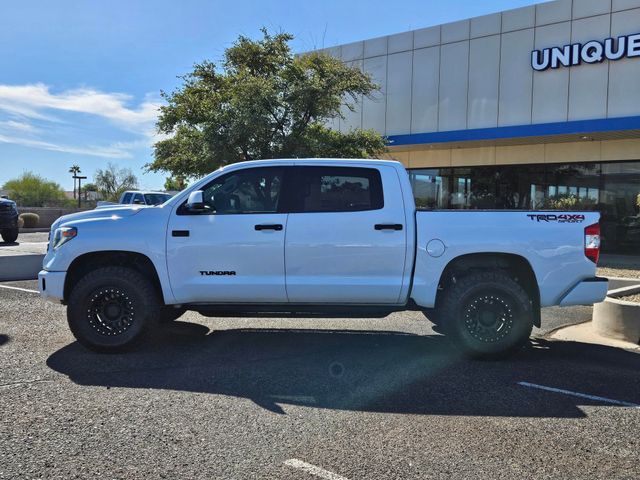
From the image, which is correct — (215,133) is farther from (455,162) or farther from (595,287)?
(595,287)

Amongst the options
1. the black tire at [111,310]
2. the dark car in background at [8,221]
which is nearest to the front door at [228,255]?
the black tire at [111,310]

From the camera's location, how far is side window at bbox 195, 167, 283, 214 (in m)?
6.05

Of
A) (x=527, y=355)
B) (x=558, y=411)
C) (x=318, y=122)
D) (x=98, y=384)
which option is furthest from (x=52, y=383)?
(x=318, y=122)

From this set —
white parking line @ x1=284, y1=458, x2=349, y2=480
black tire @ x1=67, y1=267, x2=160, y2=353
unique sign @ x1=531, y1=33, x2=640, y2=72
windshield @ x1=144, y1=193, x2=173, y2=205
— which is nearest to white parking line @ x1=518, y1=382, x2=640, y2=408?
white parking line @ x1=284, y1=458, x2=349, y2=480

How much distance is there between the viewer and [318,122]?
758 inches

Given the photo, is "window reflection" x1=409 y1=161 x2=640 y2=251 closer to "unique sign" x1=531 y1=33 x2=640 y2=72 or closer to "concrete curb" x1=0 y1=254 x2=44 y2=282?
"unique sign" x1=531 y1=33 x2=640 y2=72

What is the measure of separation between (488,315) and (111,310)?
4.11 meters

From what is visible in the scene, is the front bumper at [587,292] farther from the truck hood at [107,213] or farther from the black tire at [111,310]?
the truck hood at [107,213]

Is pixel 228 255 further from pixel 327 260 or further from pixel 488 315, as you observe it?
pixel 488 315

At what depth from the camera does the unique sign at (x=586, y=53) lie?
1591 centimetres

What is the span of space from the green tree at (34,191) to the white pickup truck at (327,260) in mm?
55012

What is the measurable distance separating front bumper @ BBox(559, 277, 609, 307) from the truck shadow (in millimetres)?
716

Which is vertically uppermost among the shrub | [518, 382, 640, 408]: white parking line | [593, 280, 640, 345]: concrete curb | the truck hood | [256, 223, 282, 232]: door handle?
the truck hood

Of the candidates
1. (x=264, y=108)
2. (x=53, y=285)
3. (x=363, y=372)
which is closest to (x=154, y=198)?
(x=264, y=108)
